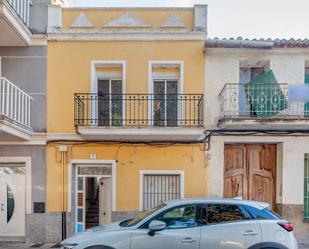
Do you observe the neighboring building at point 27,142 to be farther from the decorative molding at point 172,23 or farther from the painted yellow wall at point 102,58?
the decorative molding at point 172,23

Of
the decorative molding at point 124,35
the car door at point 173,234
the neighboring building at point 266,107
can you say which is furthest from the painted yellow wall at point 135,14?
the car door at point 173,234

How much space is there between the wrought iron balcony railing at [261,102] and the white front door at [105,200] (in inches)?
153

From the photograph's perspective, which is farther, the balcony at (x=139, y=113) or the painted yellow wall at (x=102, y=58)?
the painted yellow wall at (x=102, y=58)

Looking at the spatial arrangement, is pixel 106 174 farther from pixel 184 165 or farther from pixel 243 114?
pixel 243 114

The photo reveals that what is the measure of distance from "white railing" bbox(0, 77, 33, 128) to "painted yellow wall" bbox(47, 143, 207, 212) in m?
1.10

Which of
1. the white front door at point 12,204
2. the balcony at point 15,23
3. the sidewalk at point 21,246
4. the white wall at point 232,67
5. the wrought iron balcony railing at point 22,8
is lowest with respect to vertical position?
the sidewalk at point 21,246

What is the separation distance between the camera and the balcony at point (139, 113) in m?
8.52

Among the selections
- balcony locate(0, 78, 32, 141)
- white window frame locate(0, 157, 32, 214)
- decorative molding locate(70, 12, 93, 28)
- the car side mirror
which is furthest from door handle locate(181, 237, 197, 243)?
decorative molding locate(70, 12, 93, 28)

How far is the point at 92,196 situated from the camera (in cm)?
941

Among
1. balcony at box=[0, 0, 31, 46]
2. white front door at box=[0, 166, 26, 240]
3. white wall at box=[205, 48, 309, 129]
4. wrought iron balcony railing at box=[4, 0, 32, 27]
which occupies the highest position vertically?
wrought iron balcony railing at box=[4, 0, 32, 27]

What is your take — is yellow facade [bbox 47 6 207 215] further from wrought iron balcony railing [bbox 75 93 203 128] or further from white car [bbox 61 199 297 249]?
white car [bbox 61 199 297 249]

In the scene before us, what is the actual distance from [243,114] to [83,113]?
4.61 m

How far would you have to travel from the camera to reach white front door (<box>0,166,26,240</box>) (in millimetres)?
9062

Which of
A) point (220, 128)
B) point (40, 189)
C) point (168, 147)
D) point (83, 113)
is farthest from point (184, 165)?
point (40, 189)
